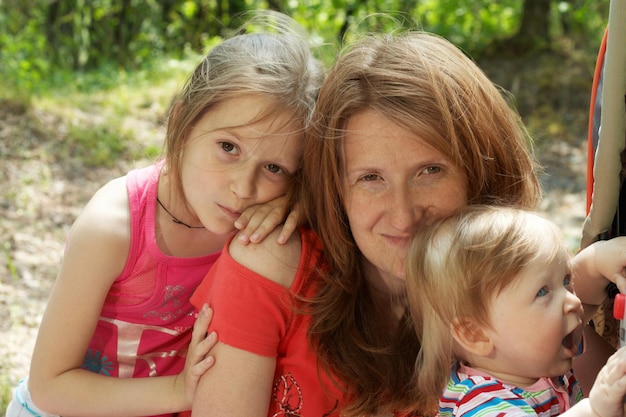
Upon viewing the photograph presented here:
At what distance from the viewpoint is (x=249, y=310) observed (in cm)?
197

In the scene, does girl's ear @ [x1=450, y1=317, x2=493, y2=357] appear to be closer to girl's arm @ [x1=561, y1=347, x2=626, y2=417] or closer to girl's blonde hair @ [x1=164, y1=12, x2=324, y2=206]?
girl's arm @ [x1=561, y1=347, x2=626, y2=417]

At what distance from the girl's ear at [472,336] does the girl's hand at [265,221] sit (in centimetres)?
49

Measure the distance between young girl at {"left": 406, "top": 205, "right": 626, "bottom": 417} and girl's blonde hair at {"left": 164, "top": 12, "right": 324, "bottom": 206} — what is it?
550 mm

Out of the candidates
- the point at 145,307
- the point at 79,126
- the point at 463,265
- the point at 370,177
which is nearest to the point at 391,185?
the point at 370,177

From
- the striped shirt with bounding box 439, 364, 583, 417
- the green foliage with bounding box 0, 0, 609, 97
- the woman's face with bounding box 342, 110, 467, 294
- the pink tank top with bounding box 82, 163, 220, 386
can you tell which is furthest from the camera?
the green foliage with bounding box 0, 0, 609, 97

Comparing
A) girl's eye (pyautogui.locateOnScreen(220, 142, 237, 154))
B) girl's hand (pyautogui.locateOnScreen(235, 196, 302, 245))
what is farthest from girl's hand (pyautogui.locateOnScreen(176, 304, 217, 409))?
girl's eye (pyautogui.locateOnScreen(220, 142, 237, 154))

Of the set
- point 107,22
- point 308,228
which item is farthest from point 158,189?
point 107,22

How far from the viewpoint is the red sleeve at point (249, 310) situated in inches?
77.5

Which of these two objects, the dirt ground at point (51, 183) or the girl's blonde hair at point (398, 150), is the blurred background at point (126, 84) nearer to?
the dirt ground at point (51, 183)

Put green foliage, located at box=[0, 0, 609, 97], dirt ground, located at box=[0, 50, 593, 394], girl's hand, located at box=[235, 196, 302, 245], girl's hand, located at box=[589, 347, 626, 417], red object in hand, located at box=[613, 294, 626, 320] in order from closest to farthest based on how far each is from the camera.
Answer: girl's hand, located at box=[589, 347, 626, 417] → red object in hand, located at box=[613, 294, 626, 320] → girl's hand, located at box=[235, 196, 302, 245] → dirt ground, located at box=[0, 50, 593, 394] → green foliage, located at box=[0, 0, 609, 97]

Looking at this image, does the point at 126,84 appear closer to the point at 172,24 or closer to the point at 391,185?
the point at 172,24

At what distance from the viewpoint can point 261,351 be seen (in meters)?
1.97

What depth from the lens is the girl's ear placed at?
177 centimetres

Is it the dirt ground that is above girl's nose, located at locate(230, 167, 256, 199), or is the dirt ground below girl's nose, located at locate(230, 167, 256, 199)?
below
